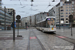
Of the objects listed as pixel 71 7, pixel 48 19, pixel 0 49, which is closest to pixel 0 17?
pixel 71 7

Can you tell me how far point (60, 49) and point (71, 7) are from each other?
2802 centimetres

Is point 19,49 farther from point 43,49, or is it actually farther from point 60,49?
point 60,49

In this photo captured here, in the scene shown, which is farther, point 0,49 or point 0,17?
point 0,17

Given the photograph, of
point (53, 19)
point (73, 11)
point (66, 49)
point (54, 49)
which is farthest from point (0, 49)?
point (73, 11)

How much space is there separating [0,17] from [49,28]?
55.4 meters

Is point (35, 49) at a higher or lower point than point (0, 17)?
lower

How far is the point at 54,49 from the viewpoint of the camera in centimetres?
636

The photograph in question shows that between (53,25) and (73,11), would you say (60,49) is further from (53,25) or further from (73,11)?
(73,11)

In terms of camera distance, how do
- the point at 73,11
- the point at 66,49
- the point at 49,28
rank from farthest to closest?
the point at 73,11, the point at 49,28, the point at 66,49

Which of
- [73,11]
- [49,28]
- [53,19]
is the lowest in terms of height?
[49,28]

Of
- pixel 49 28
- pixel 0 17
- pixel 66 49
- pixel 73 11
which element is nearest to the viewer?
pixel 66 49

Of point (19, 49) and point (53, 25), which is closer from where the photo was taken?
point (19, 49)

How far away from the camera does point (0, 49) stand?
20.9 ft

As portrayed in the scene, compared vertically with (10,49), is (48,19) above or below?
above
